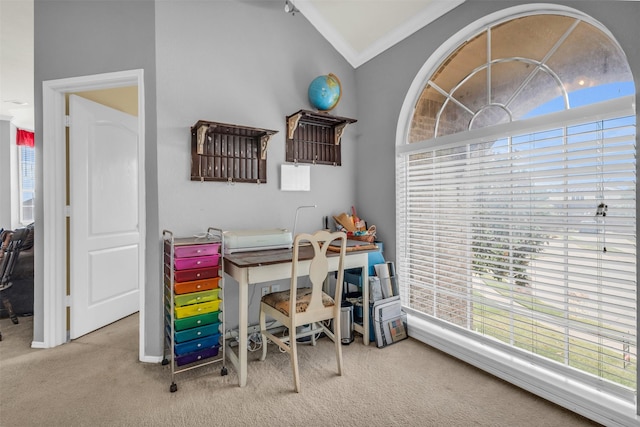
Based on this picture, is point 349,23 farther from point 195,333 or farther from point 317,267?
point 195,333

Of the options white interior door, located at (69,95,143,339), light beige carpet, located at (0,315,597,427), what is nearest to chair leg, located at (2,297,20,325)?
light beige carpet, located at (0,315,597,427)

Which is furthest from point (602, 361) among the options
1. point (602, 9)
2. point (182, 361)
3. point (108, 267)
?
point (108, 267)

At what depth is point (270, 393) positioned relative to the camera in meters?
1.95

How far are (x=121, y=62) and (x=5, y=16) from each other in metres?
1.32

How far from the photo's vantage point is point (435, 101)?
2711 millimetres

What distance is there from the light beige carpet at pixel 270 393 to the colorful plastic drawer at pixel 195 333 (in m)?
0.29

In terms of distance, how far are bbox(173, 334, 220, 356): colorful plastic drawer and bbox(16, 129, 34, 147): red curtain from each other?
19.1 feet

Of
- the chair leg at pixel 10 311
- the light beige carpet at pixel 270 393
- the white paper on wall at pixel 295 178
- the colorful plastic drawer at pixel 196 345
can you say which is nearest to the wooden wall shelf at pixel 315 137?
the white paper on wall at pixel 295 178

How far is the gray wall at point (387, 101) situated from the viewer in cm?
245

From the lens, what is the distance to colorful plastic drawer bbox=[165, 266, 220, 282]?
6.62ft

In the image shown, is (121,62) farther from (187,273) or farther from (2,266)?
(2,266)

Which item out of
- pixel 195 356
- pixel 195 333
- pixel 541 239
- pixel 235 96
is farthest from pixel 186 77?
pixel 541 239

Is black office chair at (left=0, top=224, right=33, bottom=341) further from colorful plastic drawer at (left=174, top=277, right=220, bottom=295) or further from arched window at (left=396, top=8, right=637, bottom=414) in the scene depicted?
arched window at (left=396, top=8, right=637, bottom=414)

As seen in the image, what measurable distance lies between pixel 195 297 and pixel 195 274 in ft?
0.49
